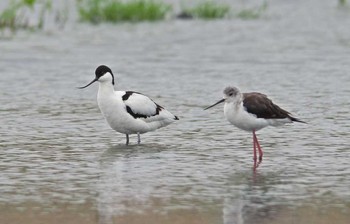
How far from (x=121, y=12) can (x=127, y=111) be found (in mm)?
14009

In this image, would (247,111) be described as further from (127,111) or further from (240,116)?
(127,111)

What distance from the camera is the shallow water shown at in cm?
957

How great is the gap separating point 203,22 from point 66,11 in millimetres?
3486

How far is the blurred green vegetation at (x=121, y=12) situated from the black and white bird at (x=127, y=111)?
13.4 metres

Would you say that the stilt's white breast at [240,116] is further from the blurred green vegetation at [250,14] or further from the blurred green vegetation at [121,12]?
the blurred green vegetation at [250,14]

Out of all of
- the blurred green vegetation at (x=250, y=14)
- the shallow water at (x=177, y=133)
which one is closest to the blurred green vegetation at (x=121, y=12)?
the shallow water at (x=177, y=133)

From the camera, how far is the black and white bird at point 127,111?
12.9m

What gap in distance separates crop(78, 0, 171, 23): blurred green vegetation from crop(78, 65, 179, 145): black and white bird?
43.9 feet

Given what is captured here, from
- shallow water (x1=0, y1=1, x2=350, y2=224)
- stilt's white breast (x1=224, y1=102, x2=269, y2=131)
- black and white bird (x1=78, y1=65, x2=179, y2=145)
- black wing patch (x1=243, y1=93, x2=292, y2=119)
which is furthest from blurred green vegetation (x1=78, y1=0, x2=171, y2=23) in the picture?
stilt's white breast (x1=224, y1=102, x2=269, y2=131)

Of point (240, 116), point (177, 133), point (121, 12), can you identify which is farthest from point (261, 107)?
point (121, 12)

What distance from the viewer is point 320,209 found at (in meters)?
9.34

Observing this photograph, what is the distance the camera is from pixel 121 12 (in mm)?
26719

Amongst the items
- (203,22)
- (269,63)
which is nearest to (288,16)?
(203,22)

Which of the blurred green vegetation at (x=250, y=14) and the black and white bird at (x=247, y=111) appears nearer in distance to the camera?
the black and white bird at (x=247, y=111)
